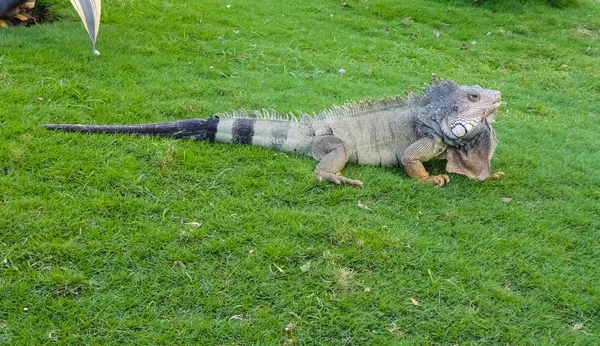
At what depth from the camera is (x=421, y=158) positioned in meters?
4.80

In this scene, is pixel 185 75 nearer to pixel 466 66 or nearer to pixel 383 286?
pixel 383 286

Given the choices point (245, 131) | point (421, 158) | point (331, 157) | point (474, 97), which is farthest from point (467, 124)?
point (245, 131)

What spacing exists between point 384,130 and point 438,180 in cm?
65

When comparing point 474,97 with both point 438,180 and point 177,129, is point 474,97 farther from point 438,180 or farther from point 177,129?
point 177,129

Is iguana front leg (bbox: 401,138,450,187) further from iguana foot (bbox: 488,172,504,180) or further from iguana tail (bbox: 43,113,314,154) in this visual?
iguana tail (bbox: 43,113,314,154)

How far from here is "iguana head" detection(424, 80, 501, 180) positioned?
4.68 meters

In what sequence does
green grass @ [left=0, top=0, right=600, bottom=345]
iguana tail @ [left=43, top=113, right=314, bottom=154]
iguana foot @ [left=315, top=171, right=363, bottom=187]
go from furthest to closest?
iguana tail @ [left=43, top=113, right=314, bottom=154], iguana foot @ [left=315, top=171, right=363, bottom=187], green grass @ [left=0, top=0, right=600, bottom=345]

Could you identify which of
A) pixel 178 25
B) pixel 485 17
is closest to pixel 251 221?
pixel 178 25

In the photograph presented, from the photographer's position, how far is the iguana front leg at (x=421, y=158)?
186 inches

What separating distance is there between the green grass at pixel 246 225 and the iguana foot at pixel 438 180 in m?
0.10

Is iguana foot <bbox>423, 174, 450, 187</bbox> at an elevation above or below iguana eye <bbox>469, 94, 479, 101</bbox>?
below

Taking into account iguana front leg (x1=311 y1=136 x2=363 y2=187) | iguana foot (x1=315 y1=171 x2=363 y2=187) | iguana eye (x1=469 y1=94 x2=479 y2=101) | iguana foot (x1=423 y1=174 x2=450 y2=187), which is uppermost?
iguana eye (x1=469 y1=94 x2=479 y2=101)

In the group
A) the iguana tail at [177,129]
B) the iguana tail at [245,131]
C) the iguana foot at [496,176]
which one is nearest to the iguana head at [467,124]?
the iguana foot at [496,176]

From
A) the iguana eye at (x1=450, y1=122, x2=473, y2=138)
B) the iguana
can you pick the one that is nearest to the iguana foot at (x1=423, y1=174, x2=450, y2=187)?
the iguana
